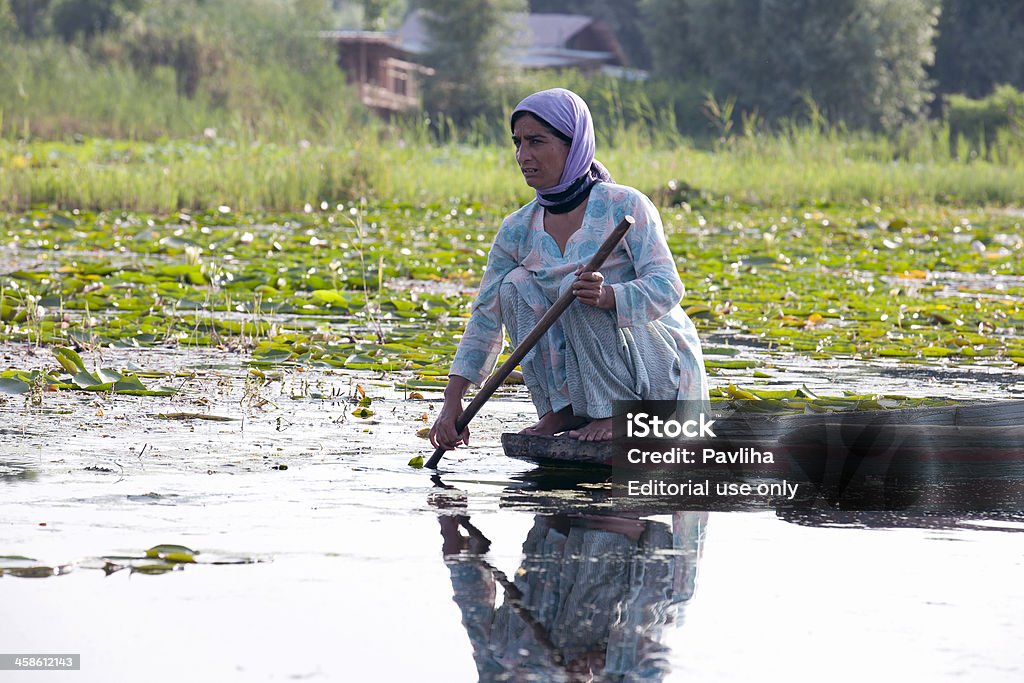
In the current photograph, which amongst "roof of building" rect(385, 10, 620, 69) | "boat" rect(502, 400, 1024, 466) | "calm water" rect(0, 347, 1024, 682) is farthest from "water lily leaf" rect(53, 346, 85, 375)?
"roof of building" rect(385, 10, 620, 69)

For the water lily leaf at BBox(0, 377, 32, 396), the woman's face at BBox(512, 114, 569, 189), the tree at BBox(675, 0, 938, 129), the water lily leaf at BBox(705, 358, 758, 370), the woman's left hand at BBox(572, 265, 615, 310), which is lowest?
the water lily leaf at BBox(705, 358, 758, 370)

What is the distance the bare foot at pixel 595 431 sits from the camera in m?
3.83

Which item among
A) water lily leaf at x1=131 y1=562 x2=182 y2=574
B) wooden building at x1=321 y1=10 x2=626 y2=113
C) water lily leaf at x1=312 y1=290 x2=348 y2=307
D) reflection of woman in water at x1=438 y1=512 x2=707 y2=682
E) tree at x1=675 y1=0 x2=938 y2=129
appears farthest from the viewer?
wooden building at x1=321 y1=10 x2=626 y2=113

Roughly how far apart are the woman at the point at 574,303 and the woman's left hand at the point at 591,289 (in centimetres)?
4

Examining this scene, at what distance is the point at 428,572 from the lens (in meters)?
2.74

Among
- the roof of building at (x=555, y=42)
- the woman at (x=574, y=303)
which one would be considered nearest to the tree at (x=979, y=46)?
the roof of building at (x=555, y=42)

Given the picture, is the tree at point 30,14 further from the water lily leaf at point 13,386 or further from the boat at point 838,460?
the boat at point 838,460

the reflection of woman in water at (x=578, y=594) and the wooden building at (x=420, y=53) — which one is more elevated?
the wooden building at (x=420, y=53)

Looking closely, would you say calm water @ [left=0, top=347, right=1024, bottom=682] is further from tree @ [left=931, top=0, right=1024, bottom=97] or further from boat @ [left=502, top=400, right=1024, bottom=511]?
tree @ [left=931, top=0, right=1024, bottom=97]

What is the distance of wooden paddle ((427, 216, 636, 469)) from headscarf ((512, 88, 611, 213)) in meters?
0.18

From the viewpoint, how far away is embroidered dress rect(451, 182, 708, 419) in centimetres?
385

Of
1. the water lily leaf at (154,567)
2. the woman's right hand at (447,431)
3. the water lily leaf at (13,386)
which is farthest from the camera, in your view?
the water lily leaf at (13,386)

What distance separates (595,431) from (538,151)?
→ 76cm

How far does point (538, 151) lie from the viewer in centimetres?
388
